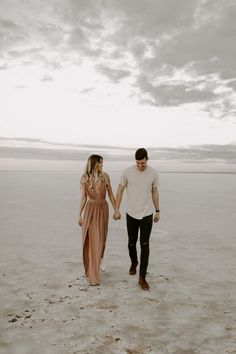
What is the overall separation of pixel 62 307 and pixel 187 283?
2.28 m

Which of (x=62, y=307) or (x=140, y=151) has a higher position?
(x=140, y=151)

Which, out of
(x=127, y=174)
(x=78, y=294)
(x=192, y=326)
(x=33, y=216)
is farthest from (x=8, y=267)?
(x=33, y=216)

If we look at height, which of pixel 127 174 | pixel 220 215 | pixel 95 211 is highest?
pixel 127 174

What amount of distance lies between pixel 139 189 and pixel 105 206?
27.4 inches

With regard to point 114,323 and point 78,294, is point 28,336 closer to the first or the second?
point 114,323

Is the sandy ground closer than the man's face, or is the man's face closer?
the sandy ground

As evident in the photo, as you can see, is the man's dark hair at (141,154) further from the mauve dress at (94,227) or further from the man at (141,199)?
the mauve dress at (94,227)

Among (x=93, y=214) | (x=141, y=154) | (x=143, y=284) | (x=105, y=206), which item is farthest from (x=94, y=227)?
(x=141, y=154)

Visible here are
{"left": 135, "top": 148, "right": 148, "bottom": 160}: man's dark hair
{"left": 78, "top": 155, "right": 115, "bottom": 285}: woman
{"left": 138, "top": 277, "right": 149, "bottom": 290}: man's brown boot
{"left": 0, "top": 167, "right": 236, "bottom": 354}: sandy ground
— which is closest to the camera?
{"left": 0, "top": 167, "right": 236, "bottom": 354}: sandy ground

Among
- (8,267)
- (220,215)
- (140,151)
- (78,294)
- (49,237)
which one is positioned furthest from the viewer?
(220,215)

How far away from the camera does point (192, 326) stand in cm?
486

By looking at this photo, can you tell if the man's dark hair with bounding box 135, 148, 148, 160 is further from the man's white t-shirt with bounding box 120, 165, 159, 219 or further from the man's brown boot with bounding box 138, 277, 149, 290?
the man's brown boot with bounding box 138, 277, 149, 290

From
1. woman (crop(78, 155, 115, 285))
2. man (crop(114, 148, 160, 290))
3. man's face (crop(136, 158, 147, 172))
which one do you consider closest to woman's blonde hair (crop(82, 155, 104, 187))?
woman (crop(78, 155, 115, 285))

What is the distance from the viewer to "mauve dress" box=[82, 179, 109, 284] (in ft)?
21.4
